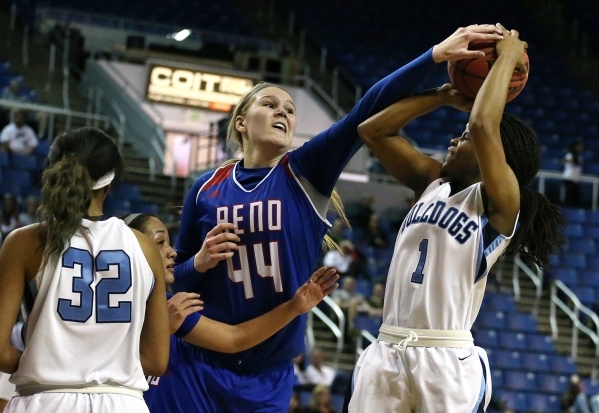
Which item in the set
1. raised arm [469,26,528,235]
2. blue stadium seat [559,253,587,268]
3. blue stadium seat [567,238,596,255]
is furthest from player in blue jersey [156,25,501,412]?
blue stadium seat [567,238,596,255]

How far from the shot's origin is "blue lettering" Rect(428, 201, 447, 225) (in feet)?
11.7

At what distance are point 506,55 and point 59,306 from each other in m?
1.76

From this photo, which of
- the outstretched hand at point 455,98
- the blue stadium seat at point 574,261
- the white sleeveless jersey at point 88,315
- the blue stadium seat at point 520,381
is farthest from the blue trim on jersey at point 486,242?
the blue stadium seat at point 574,261

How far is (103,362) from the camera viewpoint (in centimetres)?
306

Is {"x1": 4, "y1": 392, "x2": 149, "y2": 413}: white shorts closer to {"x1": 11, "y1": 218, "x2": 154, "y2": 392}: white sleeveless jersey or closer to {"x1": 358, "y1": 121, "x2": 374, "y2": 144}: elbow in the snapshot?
{"x1": 11, "y1": 218, "x2": 154, "y2": 392}: white sleeveless jersey

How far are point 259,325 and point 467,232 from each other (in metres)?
0.93

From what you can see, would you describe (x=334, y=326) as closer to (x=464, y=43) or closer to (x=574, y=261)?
(x=574, y=261)

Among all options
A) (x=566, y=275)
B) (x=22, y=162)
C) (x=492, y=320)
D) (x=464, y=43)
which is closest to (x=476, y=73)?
(x=464, y=43)

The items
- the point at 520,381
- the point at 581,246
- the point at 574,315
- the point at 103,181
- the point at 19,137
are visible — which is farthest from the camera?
the point at 581,246

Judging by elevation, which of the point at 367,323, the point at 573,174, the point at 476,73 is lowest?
the point at 367,323

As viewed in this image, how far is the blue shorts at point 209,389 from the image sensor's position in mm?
4016

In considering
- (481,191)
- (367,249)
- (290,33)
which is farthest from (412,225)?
(290,33)

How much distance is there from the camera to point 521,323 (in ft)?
42.6

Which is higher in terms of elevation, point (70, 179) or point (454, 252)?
point (70, 179)
